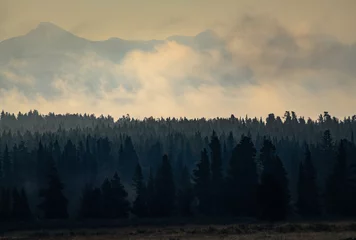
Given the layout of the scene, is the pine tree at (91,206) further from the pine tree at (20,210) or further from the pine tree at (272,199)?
the pine tree at (272,199)

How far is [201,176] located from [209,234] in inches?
1920

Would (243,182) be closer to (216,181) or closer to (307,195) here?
(216,181)

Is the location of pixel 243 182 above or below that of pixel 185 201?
above

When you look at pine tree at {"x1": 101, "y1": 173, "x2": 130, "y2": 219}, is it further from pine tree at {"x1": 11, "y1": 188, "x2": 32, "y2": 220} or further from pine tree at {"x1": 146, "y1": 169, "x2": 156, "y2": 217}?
pine tree at {"x1": 11, "y1": 188, "x2": 32, "y2": 220}

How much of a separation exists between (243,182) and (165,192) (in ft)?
48.3

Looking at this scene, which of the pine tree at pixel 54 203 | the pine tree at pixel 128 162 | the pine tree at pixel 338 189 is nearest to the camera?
the pine tree at pixel 338 189

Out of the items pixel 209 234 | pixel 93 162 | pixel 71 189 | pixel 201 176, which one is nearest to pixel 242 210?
pixel 201 176

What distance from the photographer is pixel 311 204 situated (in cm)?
11075

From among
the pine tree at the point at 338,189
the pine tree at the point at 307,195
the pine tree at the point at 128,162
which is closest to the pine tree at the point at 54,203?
the pine tree at the point at 307,195

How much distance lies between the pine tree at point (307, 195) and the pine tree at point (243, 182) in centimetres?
825

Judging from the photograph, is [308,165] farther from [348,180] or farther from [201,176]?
[201,176]

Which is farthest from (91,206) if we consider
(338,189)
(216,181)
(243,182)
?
(338,189)

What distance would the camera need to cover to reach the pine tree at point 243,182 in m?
110

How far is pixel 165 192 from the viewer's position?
118 metres
